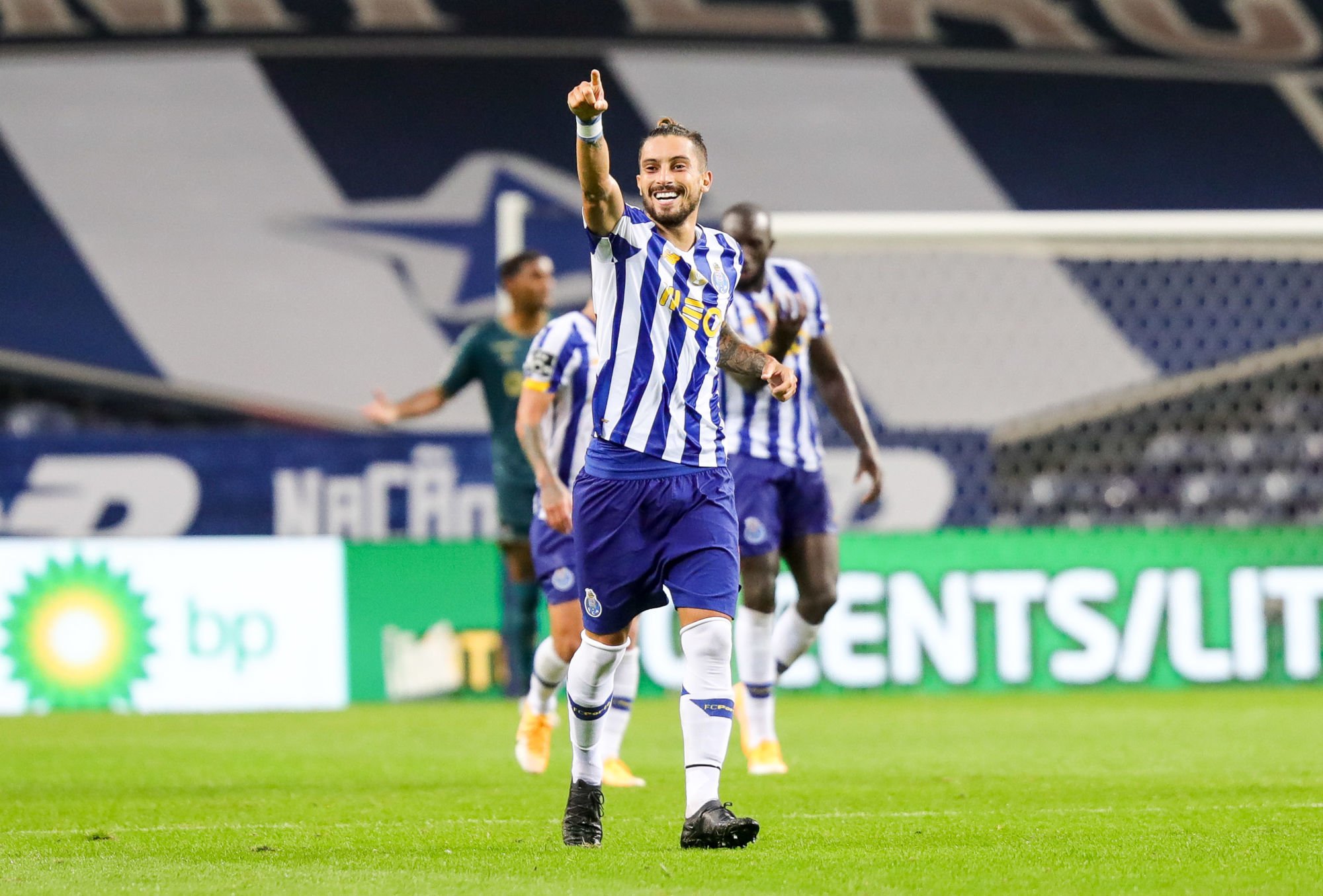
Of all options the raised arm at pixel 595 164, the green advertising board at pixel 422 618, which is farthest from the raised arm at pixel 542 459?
the green advertising board at pixel 422 618

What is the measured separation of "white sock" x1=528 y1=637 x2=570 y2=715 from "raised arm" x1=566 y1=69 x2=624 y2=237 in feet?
8.91

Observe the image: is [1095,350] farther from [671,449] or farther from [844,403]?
[671,449]

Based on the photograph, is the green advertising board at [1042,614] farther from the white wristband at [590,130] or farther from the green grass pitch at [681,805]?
the white wristband at [590,130]

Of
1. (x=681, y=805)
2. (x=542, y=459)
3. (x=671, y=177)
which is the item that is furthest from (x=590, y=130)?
(x=681, y=805)

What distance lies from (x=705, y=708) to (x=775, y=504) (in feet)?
7.80

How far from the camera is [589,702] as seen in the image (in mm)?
5035

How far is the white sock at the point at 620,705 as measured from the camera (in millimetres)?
6711

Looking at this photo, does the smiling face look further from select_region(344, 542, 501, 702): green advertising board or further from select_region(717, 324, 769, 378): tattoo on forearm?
select_region(344, 542, 501, 702): green advertising board

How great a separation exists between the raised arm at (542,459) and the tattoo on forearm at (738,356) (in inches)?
51.6

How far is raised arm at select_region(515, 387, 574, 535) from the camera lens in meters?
6.13

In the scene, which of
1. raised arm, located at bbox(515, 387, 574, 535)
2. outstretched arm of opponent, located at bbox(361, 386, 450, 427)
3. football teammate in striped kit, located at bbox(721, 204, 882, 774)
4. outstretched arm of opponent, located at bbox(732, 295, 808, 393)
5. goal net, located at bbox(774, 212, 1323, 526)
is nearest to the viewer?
raised arm, located at bbox(515, 387, 574, 535)

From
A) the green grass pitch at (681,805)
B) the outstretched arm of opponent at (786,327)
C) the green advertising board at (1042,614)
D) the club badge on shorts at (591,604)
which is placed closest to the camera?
the green grass pitch at (681,805)

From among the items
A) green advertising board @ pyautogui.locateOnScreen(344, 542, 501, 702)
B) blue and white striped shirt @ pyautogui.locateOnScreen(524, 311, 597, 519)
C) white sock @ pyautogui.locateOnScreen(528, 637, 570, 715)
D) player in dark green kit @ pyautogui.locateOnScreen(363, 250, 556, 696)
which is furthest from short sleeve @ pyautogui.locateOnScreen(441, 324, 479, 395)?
green advertising board @ pyautogui.locateOnScreen(344, 542, 501, 702)

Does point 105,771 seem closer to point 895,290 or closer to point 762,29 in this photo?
point 895,290
